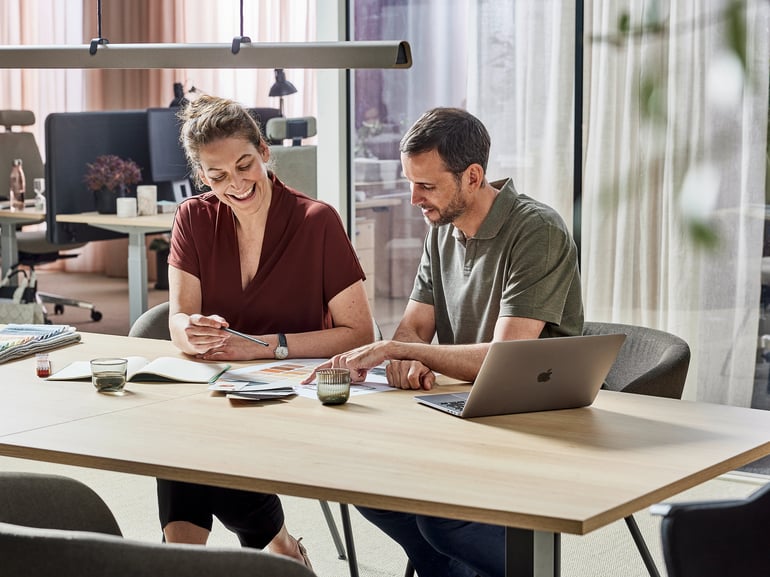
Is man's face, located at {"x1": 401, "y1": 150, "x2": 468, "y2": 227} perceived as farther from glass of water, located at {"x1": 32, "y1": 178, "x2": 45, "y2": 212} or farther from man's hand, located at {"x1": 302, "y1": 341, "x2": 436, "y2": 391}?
glass of water, located at {"x1": 32, "y1": 178, "x2": 45, "y2": 212}

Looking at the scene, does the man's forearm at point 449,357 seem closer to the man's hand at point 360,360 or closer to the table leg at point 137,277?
the man's hand at point 360,360

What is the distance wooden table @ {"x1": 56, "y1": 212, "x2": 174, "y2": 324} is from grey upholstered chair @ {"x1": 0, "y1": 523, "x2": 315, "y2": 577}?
4300 mm

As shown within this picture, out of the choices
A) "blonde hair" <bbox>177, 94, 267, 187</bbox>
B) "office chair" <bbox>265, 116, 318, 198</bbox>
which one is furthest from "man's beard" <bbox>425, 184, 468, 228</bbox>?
"office chair" <bbox>265, 116, 318, 198</bbox>

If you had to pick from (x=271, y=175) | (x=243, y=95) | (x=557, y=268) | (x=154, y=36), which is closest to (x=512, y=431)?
(x=557, y=268)

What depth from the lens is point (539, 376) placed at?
5.91ft

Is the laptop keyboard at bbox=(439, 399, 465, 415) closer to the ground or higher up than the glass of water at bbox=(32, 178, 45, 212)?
closer to the ground

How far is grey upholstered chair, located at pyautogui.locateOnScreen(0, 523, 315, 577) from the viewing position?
1.12 metres

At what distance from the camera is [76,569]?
1137mm

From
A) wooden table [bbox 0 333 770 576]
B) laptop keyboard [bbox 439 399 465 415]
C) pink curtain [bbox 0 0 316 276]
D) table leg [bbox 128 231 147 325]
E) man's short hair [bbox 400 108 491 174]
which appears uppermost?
pink curtain [bbox 0 0 316 276]

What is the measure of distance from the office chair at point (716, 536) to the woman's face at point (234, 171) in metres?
1.43

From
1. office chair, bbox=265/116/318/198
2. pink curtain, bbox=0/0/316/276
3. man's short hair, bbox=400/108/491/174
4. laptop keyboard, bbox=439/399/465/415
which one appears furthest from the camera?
pink curtain, bbox=0/0/316/276

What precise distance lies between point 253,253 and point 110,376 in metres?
0.65

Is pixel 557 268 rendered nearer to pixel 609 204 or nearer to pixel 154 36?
pixel 609 204

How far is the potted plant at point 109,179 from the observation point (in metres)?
5.60
